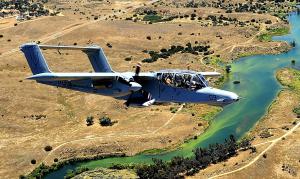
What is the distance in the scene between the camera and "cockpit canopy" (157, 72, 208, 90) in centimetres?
4697

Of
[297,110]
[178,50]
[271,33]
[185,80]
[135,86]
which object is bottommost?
[297,110]

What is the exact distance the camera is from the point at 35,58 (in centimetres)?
5291

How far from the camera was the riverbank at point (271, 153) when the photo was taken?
58406 mm

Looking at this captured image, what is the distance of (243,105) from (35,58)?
134 feet

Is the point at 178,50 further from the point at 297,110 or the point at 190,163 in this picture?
the point at 190,163

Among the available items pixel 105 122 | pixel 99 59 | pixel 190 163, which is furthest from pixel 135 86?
pixel 105 122

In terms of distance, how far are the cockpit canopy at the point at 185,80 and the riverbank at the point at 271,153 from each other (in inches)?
628

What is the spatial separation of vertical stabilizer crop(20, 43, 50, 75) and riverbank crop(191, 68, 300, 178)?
2334 cm

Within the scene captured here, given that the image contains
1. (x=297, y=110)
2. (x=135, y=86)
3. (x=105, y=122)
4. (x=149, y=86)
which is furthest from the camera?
(x=297, y=110)

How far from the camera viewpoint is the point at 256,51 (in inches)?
4427

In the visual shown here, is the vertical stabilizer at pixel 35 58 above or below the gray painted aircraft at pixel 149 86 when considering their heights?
above

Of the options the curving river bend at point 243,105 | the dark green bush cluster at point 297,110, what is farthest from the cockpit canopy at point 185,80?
the dark green bush cluster at point 297,110

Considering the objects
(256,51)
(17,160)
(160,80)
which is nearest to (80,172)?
(17,160)

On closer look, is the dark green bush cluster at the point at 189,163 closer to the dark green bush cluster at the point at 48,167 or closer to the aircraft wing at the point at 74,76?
the dark green bush cluster at the point at 48,167
